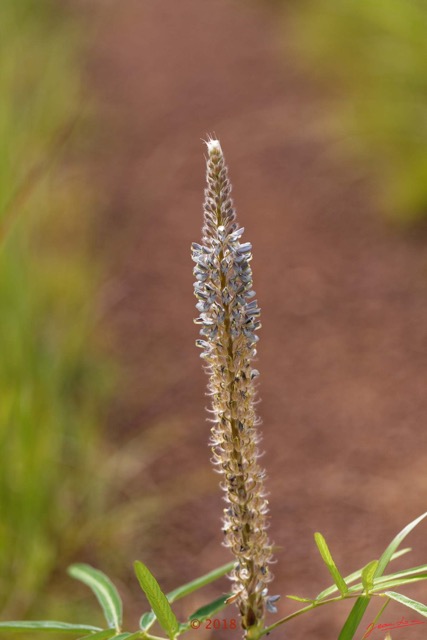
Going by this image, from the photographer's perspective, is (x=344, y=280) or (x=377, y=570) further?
(x=344, y=280)

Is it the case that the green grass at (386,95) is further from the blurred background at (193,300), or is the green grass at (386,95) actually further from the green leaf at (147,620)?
the green leaf at (147,620)

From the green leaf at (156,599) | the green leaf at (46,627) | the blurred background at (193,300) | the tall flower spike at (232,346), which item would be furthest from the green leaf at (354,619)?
the blurred background at (193,300)

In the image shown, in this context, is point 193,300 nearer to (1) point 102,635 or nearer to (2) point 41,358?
(2) point 41,358

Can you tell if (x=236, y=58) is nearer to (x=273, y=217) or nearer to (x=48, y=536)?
(x=273, y=217)

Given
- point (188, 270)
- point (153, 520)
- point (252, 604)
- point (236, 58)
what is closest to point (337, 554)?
point (153, 520)

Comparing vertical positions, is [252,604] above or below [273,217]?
below

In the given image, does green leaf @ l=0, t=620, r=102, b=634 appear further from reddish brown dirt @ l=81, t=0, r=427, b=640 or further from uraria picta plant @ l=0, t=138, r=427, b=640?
reddish brown dirt @ l=81, t=0, r=427, b=640
